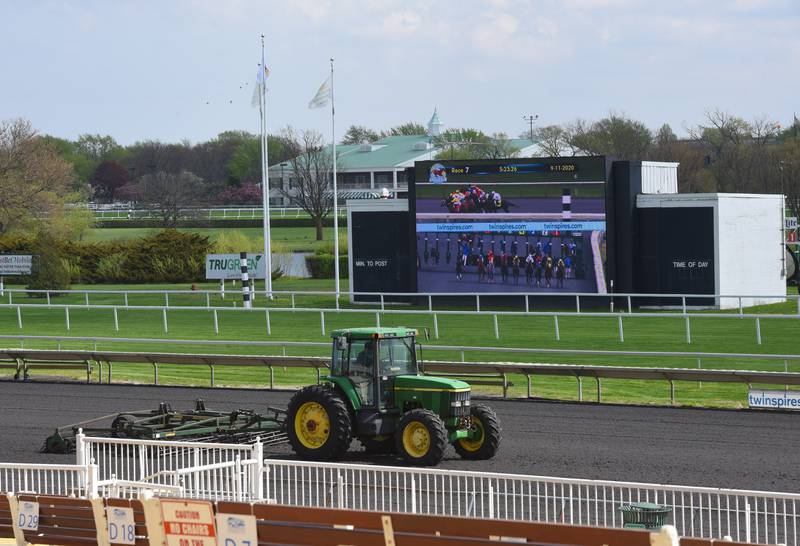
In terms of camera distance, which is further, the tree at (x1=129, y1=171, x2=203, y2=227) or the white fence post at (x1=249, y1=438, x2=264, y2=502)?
the tree at (x1=129, y1=171, x2=203, y2=227)

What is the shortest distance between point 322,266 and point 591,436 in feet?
123

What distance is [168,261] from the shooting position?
52531 mm

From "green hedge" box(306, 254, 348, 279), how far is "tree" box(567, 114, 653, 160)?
94.8ft

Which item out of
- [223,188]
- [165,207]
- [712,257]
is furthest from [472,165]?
[223,188]

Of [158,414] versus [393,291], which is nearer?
[158,414]

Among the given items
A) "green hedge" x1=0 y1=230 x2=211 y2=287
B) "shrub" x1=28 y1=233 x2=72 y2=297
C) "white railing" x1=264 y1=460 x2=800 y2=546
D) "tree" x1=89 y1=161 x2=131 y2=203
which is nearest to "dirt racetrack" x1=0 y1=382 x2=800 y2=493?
"white railing" x1=264 y1=460 x2=800 y2=546

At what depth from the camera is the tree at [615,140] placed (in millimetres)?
79688

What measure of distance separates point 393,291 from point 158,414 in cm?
2142

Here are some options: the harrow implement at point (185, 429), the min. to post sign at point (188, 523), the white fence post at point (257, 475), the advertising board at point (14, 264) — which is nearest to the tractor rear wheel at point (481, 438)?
the harrow implement at point (185, 429)

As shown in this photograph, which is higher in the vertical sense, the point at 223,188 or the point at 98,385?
the point at 223,188

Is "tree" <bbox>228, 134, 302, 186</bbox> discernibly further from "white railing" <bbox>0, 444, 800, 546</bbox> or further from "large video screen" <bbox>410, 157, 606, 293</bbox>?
"white railing" <bbox>0, 444, 800, 546</bbox>

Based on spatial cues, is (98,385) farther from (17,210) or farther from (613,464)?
(17,210)

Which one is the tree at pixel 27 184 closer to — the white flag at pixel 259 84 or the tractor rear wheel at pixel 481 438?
the white flag at pixel 259 84

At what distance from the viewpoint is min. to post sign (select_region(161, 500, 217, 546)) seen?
8.67 m
